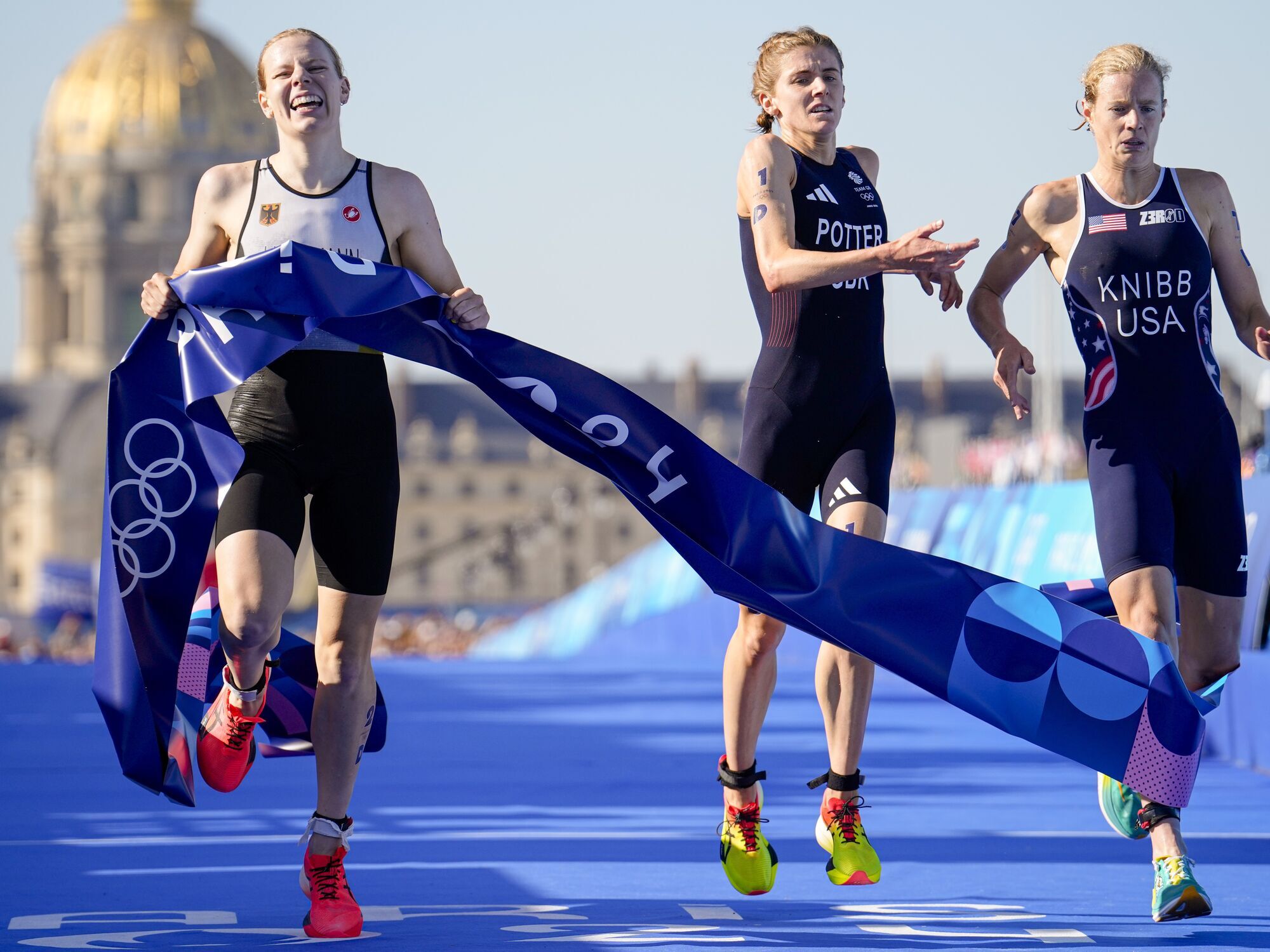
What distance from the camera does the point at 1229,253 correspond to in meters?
6.37

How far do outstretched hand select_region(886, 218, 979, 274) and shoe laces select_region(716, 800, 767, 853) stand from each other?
62.2 inches

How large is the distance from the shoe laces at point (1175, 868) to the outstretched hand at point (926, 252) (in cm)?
158

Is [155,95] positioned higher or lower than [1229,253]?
higher

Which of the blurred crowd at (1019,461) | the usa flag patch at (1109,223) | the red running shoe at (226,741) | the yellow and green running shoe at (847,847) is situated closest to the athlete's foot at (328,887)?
the red running shoe at (226,741)

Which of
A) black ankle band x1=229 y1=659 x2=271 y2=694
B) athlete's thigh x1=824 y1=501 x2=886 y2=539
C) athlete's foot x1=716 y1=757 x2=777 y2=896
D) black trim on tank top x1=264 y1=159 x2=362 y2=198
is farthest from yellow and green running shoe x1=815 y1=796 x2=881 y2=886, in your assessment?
black trim on tank top x1=264 y1=159 x2=362 y2=198

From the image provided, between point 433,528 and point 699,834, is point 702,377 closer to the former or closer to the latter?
point 433,528

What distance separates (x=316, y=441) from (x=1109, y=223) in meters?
2.18

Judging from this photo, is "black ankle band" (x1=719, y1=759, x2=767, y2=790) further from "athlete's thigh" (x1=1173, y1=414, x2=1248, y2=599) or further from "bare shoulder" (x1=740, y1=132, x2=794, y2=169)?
"bare shoulder" (x1=740, y1=132, x2=794, y2=169)

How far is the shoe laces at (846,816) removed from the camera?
6.43 meters

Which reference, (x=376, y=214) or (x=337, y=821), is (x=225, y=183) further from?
(x=337, y=821)

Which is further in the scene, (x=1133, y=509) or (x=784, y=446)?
(x=784, y=446)

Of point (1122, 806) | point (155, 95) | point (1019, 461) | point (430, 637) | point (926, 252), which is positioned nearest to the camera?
point (926, 252)

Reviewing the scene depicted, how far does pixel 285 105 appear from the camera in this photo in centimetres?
605

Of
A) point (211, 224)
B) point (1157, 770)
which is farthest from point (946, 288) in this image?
point (211, 224)
